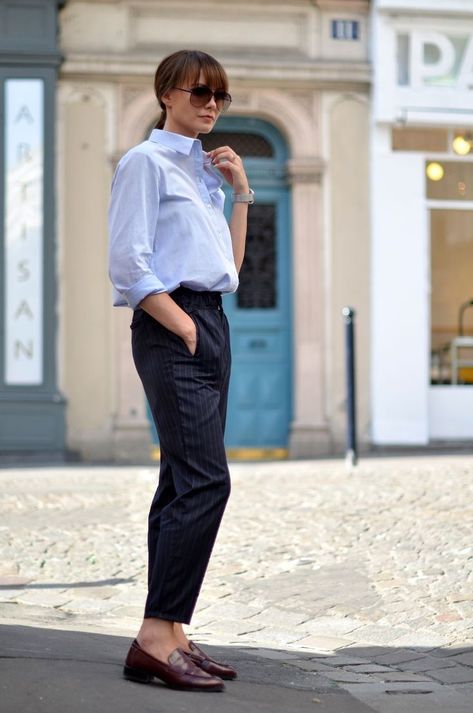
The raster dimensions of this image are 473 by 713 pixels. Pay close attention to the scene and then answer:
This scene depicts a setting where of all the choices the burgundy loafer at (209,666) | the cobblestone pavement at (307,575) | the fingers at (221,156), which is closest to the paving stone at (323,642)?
the cobblestone pavement at (307,575)

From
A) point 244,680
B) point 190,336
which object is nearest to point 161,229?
point 190,336

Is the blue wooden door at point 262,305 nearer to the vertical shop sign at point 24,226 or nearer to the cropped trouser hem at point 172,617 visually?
the vertical shop sign at point 24,226

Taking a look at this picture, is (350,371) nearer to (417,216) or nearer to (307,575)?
(417,216)

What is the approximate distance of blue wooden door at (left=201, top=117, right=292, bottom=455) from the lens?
14.2 meters

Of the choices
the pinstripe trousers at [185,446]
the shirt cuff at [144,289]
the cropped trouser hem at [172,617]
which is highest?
the shirt cuff at [144,289]

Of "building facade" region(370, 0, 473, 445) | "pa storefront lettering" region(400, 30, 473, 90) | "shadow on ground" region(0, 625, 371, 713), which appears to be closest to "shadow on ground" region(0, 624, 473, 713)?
"shadow on ground" region(0, 625, 371, 713)

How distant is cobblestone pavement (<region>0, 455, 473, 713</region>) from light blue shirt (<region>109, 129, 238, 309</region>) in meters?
1.39

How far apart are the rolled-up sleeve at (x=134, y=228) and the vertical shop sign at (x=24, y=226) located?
9530 millimetres

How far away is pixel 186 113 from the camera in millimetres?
4160

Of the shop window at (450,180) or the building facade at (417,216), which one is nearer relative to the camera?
the building facade at (417,216)

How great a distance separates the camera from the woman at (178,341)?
397cm

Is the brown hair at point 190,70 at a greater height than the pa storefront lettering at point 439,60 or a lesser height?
lesser

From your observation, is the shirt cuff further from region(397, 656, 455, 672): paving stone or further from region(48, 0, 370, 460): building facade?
region(48, 0, 370, 460): building facade

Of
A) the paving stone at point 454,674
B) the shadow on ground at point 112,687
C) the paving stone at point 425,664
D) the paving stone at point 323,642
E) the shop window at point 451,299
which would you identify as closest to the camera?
the shadow on ground at point 112,687
